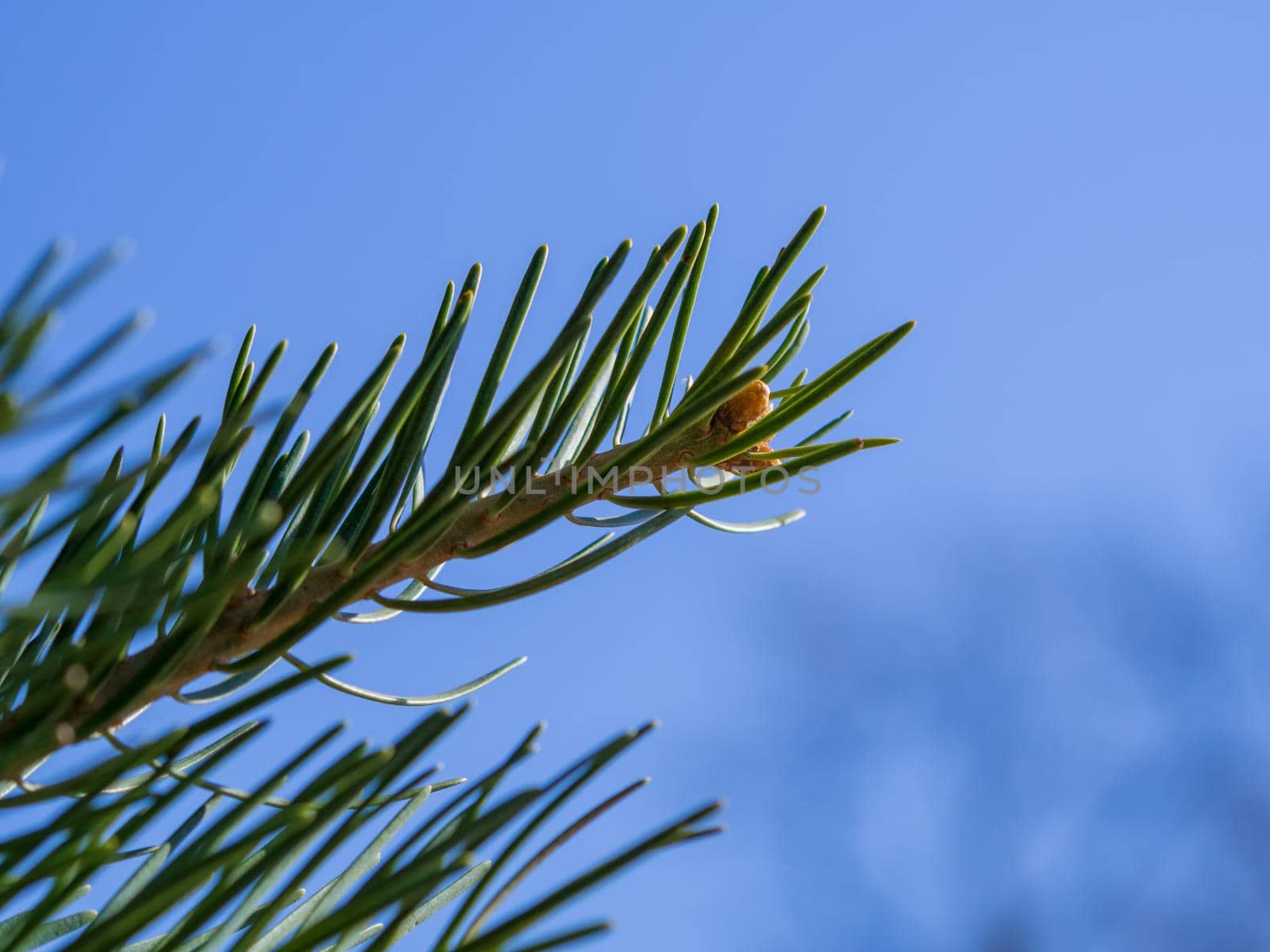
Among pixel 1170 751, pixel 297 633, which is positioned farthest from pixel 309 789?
pixel 1170 751

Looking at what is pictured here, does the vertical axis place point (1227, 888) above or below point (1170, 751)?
below

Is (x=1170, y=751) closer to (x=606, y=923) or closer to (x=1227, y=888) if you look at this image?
(x=1227, y=888)

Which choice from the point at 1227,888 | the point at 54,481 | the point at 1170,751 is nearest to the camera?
the point at 54,481

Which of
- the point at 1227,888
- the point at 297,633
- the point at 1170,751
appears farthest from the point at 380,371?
the point at 1170,751

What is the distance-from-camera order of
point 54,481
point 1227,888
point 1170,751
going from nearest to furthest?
point 54,481, point 1227,888, point 1170,751

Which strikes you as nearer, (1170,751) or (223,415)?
(223,415)

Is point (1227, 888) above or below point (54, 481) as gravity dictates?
above

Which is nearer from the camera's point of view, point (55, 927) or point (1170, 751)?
point (55, 927)

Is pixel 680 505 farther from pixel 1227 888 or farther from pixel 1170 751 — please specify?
pixel 1170 751

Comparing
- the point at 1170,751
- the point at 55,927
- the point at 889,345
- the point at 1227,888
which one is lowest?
the point at 55,927
